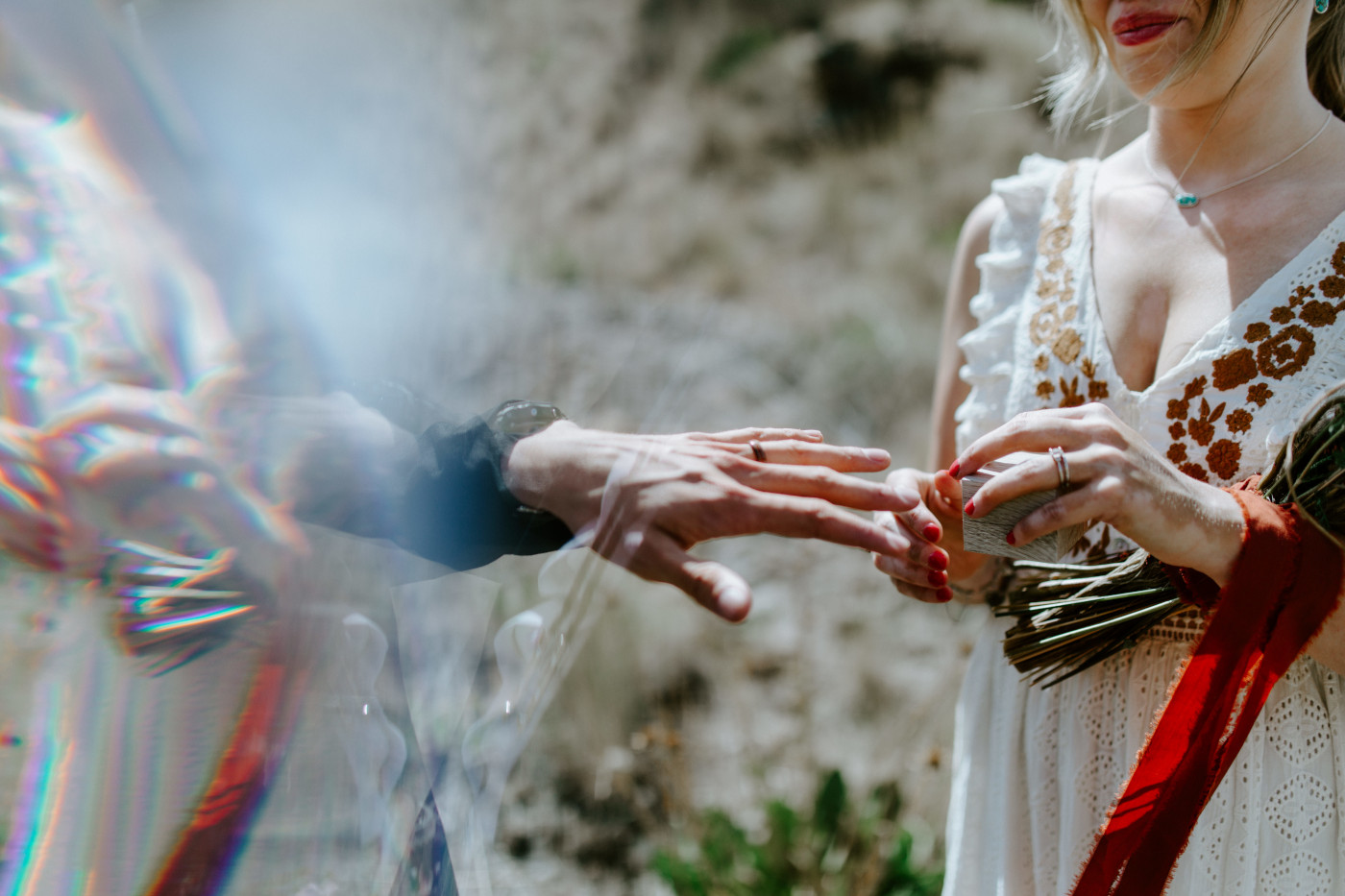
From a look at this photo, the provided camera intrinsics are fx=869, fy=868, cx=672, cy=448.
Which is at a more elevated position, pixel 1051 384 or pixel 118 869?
pixel 1051 384

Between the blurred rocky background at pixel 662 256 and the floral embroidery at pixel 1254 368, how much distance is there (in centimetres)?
40

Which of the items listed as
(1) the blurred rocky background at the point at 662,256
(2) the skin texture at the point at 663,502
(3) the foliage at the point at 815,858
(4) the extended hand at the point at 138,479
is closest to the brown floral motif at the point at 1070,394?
(1) the blurred rocky background at the point at 662,256

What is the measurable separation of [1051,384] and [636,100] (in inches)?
89.8

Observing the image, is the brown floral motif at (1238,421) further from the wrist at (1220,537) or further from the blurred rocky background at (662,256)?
the blurred rocky background at (662,256)

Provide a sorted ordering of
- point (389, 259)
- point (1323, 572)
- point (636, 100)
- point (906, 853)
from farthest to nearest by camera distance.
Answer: point (636, 100), point (906, 853), point (1323, 572), point (389, 259)

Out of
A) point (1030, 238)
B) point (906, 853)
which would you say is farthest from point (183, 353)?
point (906, 853)

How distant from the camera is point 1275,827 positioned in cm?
83

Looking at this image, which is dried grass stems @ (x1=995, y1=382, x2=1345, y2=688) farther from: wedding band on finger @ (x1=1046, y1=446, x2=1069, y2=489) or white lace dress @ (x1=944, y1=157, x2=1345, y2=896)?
wedding band on finger @ (x1=1046, y1=446, x2=1069, y2=489)

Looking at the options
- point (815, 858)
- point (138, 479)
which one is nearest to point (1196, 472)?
point (138, 479)

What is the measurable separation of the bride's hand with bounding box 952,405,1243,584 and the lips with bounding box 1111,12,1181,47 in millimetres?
430

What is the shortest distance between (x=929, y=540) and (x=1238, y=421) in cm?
33

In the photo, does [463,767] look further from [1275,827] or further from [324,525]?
[1275,827]

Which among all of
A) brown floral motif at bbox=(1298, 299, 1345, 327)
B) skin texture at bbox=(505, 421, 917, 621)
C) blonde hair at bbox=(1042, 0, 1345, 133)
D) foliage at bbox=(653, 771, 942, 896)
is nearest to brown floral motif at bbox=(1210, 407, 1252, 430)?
brown floral motif at bbox=(1298, 299, 1345, 327)

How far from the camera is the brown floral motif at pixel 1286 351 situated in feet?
2.68
